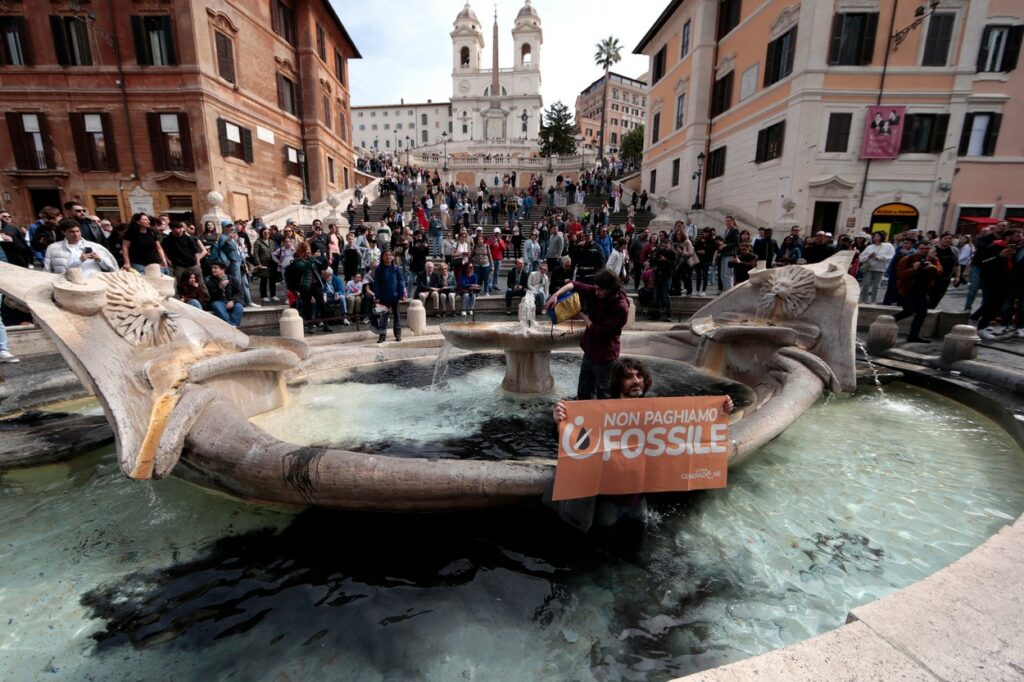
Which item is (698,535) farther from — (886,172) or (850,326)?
(886,172)

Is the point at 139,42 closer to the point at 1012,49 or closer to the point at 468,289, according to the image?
the point at 468,289

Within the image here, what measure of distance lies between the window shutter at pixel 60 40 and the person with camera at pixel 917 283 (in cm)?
3047

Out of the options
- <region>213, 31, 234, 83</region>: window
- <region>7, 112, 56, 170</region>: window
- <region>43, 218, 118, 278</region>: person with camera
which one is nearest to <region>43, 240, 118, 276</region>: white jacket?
<region>43, 218, 118, 278</region>: person with camera

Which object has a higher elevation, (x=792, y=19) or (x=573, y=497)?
(x=792, y=19)

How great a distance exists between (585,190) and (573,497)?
3510 cm

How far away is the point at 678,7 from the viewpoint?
2861 centimetres

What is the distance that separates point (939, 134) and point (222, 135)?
30.6 m

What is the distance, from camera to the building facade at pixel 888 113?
1902 centimetres

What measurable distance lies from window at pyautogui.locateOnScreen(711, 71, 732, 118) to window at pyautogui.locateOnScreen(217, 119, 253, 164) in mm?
24401

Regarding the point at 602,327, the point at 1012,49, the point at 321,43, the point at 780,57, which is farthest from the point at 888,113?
the point at 321,43

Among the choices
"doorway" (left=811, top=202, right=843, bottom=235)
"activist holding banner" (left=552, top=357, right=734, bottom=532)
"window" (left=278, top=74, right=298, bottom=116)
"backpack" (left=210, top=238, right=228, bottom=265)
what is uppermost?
"window" (left=278, top=74, right=298, bottom=116)

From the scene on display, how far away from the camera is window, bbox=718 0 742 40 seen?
24.5 metres

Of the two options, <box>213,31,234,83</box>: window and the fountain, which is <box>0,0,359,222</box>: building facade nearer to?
<box>213,31,234,83</box>: window

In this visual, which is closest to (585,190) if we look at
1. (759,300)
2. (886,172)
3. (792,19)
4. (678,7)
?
(678,7)
